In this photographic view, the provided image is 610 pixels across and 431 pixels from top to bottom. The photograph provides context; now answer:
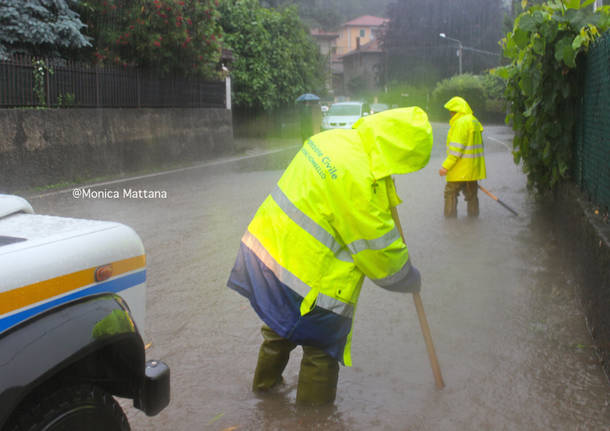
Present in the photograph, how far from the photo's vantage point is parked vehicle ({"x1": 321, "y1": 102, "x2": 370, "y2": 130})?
26750 mm

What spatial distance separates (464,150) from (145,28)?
10.3 m

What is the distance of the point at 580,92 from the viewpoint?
6.80 metres

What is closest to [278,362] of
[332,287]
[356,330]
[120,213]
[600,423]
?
[332,287]

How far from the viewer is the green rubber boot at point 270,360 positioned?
12.1ft

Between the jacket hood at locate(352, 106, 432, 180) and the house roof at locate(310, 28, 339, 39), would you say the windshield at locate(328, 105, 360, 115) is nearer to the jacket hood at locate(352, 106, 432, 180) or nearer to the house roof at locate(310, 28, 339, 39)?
the jacket hood at locate(352, 106, 432, 180)

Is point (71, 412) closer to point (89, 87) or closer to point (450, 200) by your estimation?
point (450, 200)

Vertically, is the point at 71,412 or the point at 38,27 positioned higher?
the point at 38,27

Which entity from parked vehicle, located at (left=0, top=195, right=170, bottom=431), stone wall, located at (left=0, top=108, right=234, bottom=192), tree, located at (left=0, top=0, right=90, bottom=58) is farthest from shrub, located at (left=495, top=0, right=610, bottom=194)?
tree, located at (left=0, top=0, right=90, bottom=58)

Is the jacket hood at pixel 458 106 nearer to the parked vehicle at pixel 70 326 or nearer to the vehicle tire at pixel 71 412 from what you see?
the parked vehicle at pixel 70 326

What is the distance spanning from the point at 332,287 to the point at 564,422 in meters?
1.45

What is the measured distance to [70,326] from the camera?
2.18 m

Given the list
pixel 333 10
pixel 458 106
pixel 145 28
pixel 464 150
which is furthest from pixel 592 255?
pixel 333 10

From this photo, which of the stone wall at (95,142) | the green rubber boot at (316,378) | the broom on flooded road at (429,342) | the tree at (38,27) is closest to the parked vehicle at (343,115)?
the stone wall at (95,142)

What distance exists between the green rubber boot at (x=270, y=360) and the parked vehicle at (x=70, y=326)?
43.2 inches
